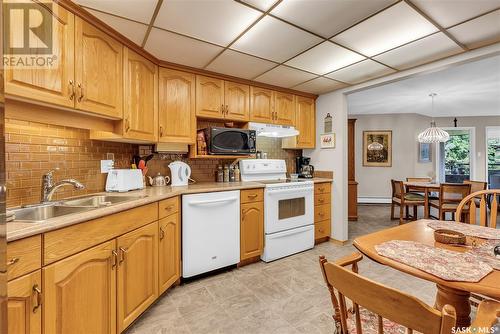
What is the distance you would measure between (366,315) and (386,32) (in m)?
1.99

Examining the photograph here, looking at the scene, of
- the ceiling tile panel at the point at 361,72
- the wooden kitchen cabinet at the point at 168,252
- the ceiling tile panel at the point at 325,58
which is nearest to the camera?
the wooden kitchen cabinet at the point at 168,252

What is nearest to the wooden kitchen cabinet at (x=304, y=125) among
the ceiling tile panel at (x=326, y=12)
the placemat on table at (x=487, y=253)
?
the ceiling tile panel at (x=326, y=12)

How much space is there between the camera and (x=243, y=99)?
9.72 ft

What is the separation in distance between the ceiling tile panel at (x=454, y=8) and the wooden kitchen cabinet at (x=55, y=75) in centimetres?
224

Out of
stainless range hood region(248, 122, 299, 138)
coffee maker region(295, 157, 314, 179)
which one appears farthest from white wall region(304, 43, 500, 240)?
stainless range hood region(248, 122, 299, 138)

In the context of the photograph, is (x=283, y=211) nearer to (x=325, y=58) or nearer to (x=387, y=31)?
(x=325, y=58)

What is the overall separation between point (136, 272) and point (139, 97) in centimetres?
146

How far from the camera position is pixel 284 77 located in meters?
2.88

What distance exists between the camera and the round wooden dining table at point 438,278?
0.81 metres

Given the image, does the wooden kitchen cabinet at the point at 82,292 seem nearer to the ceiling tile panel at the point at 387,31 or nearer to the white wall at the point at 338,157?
the ceiling tile panel at the point at 387,31

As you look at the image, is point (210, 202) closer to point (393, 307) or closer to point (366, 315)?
point (366, 315)

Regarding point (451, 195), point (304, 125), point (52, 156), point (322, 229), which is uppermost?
point (304, 125)

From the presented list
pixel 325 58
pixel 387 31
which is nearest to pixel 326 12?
pixel 387 31

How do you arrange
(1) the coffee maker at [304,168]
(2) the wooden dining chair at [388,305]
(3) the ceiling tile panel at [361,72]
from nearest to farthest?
1. (2) the wooden dining chair at [388,305]
2. (3) the ceiling tile panel at [361,72]
3. (1) the coffee maker at [304,168]
